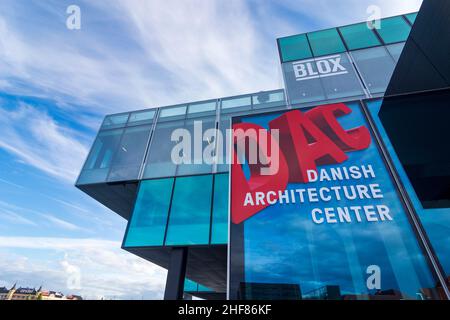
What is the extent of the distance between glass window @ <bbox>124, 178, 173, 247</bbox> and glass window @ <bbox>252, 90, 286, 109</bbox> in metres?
6.59

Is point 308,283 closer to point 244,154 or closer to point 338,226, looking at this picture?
point 338,226

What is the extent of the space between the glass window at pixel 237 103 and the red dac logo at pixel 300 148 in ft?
21.1

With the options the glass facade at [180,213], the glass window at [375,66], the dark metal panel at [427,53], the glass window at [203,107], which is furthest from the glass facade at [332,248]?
the glass window at [203,107]

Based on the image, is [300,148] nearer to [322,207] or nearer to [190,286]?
[322,207]

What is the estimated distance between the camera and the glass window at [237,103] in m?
12.5

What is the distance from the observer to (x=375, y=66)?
1050 centimetres

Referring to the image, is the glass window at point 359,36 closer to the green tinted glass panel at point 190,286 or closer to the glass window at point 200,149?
the glass window at point 200,149

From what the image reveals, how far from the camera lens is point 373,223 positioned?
4.35m

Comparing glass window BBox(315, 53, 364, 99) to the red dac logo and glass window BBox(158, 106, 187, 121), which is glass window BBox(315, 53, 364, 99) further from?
glass window BBox(158, 106, 187, 121)

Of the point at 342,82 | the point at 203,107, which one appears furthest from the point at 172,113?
the point at 342,82

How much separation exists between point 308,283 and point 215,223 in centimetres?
520

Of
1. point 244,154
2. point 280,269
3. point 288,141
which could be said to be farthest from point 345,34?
point 280,269

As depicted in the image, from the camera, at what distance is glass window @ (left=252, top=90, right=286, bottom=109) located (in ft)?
39.7

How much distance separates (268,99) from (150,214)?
8.83 meters
